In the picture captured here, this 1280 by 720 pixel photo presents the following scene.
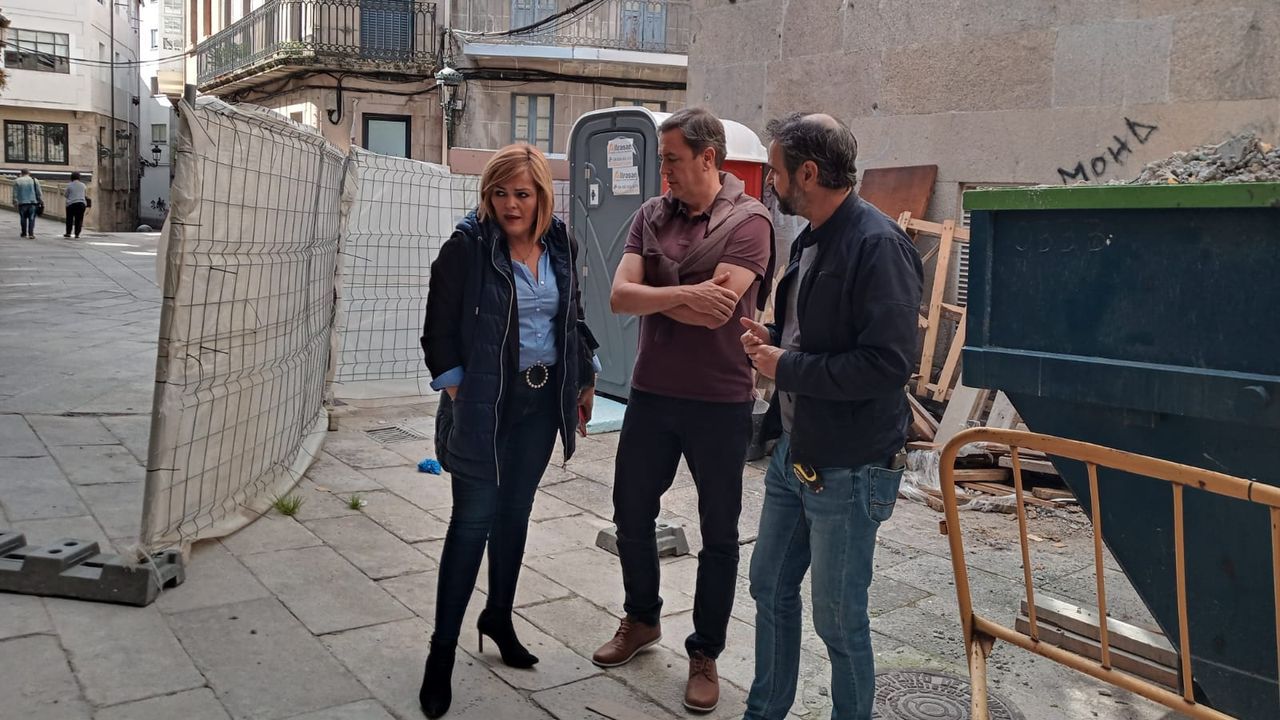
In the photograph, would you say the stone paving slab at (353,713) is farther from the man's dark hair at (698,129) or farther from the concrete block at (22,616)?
the man's dark hair at (698,129)

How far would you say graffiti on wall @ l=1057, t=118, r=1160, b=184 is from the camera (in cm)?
615

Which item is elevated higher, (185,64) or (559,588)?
(185,64)

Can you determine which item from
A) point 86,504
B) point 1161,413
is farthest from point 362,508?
point 1161,413

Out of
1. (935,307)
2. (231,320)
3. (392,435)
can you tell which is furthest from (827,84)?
(231,320)

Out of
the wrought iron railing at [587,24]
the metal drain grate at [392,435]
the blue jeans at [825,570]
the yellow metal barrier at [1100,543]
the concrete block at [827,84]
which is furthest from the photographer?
the wrought iron railing at [587,24]

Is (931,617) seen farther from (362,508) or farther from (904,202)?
(904,202)

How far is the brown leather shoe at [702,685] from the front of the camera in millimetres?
3203

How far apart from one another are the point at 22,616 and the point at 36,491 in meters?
1.65

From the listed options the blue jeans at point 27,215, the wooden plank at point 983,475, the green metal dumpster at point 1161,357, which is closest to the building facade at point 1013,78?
the wooden plank at point 983,475

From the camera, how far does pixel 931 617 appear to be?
13.3 ft

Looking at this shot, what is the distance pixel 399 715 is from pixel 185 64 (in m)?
36.6

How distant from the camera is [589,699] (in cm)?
325

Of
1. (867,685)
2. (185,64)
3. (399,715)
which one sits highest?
(185,64)

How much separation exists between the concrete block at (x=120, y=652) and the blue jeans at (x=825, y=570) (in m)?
1.73
